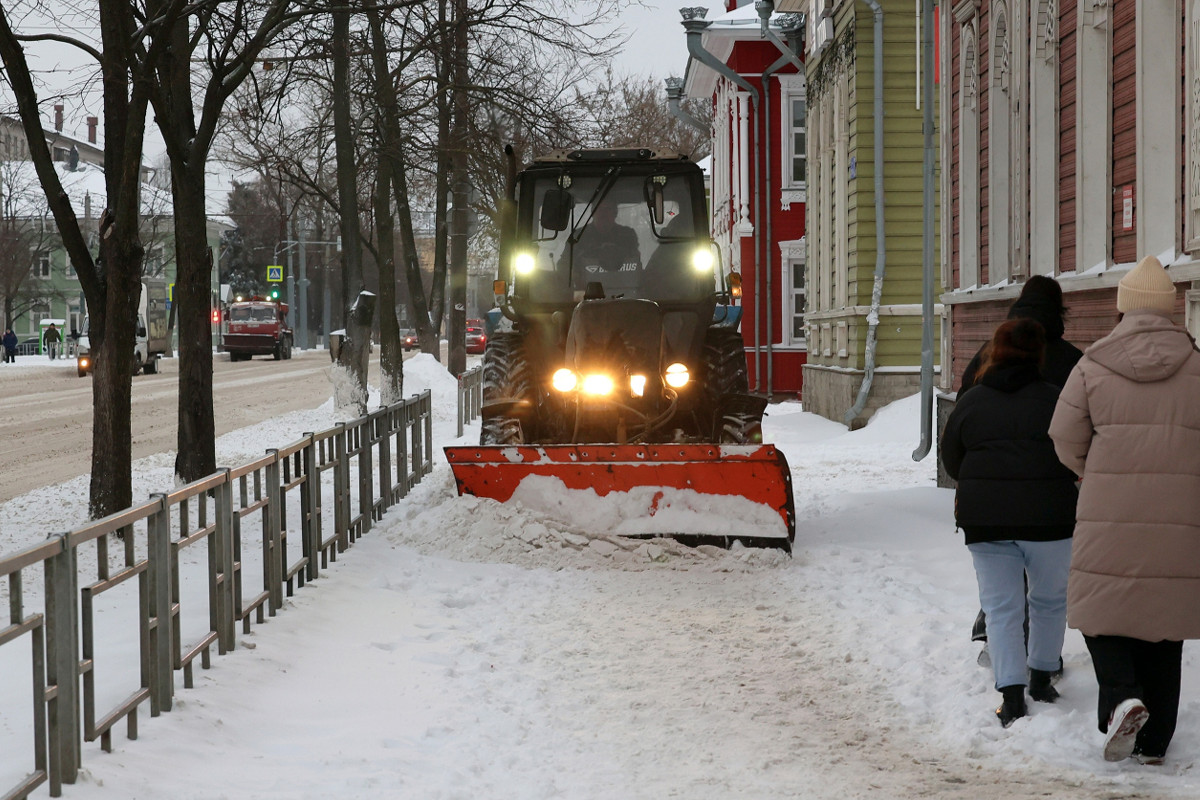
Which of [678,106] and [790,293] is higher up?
[678,106]

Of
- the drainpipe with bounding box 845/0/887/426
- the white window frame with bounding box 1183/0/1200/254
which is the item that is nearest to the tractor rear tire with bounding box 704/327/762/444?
the white window frame with bounding box 1183/0/1200/254

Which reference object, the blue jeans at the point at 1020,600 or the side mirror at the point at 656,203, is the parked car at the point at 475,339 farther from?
the blue jeans at the point at 1020,600

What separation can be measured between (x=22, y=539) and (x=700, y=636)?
5.64 meters

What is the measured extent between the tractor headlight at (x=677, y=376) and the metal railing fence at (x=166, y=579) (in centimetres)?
214

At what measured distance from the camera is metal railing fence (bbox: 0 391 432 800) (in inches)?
167

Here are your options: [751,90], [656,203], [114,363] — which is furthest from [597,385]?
[751,90]

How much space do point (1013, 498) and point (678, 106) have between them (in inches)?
1360

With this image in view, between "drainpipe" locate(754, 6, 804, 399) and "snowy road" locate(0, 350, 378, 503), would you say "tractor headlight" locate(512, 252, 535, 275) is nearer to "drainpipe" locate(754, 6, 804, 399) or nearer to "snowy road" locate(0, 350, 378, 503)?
"snowy road" locate(0, 350, 378, 503)

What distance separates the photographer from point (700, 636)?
7168 mm

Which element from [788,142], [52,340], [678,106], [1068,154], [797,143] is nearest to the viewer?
[1068,154]

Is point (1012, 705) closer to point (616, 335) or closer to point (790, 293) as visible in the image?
point (616, 335)

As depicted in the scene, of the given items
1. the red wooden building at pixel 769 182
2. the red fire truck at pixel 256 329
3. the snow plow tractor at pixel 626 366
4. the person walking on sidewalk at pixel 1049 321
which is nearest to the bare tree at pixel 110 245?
the snow plow tractor at pixel 626 366

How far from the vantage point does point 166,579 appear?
17.7 ft

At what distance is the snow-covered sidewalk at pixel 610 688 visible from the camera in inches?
189
